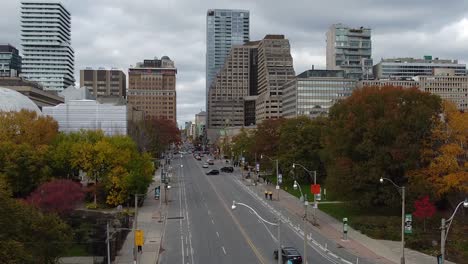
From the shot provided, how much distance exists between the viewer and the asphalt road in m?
42.4

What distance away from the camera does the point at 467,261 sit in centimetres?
4103

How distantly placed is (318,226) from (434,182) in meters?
12.1

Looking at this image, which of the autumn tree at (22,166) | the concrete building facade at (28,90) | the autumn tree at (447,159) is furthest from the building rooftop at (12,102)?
the autumn tree at (447,159)

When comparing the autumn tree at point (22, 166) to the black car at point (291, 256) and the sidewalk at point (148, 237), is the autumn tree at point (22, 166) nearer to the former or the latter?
the sidewalk at point (148, 237)

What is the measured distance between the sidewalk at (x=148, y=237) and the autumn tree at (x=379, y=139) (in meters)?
19.5

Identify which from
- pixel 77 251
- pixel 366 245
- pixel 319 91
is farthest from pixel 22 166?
pixel 319 91

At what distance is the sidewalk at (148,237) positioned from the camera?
4231 centimetres

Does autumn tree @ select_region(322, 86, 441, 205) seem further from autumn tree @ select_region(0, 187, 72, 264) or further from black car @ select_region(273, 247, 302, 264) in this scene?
autumn tree @ select_region(0, 187, 72, 264)

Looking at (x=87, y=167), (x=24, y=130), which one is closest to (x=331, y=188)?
(x=87, y=167)

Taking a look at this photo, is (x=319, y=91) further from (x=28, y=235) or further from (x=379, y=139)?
(x=28, y=235)

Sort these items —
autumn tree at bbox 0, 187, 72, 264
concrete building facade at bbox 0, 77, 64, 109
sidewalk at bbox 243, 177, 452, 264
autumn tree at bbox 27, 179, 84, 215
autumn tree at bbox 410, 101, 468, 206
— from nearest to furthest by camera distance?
autumn tree at bbox 0, 187, 72, 264
sidewalk at bbox 243, 177, 452, 264
autumn tree at bbox 410, 101, 468, 206
autumn tree at bbox 27, 179, 84, 215
concrete building facade at bbox 0, 77, 64, 109

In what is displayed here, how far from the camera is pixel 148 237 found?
5078cm

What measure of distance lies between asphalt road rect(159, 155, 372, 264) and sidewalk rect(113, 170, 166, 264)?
788 mm

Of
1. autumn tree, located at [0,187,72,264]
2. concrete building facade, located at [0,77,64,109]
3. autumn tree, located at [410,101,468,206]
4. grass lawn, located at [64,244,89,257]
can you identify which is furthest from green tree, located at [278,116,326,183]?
concrete building facade, located at [0,77,64,109]
